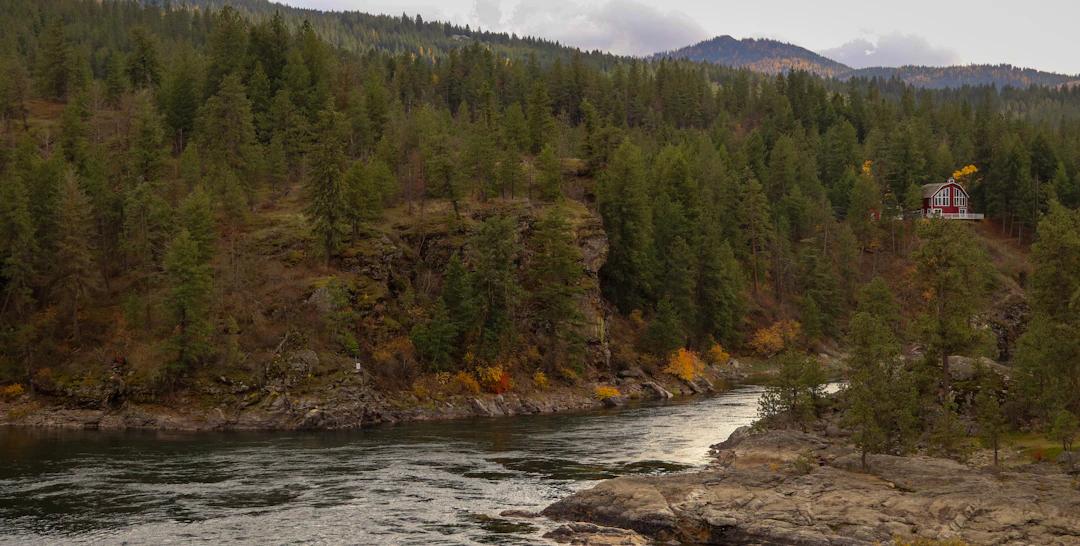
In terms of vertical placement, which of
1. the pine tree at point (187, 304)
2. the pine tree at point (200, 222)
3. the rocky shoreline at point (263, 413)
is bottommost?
the rocky shoreline at point (263, 413)

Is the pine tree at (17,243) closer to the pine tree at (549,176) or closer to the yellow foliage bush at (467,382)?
the yellow foliage bush at (467,382)

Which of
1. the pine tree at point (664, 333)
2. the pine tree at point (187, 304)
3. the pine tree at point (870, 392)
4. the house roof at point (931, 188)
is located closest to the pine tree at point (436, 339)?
the pine tree at point (187, 304)

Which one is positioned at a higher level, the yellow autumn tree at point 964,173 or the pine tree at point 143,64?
the pine tree at point 143,64

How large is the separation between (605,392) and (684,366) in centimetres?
1404

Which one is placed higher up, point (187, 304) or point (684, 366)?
point (187, 304)

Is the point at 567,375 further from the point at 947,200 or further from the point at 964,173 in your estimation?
the point at 964,173

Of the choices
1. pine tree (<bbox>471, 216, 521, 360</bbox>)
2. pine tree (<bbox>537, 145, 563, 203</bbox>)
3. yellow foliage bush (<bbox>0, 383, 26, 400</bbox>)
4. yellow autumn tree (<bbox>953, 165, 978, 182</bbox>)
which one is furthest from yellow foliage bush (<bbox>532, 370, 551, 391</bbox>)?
yellow autumn tree (<bbox>953, 165, 978, 182</bbox>)

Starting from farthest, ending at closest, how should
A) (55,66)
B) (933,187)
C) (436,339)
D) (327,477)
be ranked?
(933,187), (55,66), (436,339), (327,477)

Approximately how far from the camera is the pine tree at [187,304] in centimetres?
6525

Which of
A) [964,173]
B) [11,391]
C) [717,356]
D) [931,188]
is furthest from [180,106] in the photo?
[964,173]

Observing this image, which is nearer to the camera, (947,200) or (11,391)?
(11,391)

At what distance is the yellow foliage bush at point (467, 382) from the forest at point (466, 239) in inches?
57.7

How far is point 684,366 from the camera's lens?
90125 millimetres

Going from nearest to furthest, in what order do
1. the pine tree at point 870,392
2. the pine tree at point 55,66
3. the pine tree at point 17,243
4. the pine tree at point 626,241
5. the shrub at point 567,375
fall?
the pine tree at point 870,392, the pine tree at point 17,243, the shrub at point 567,375, the pine tree at point 626,241, the pine tree at point 55,66
